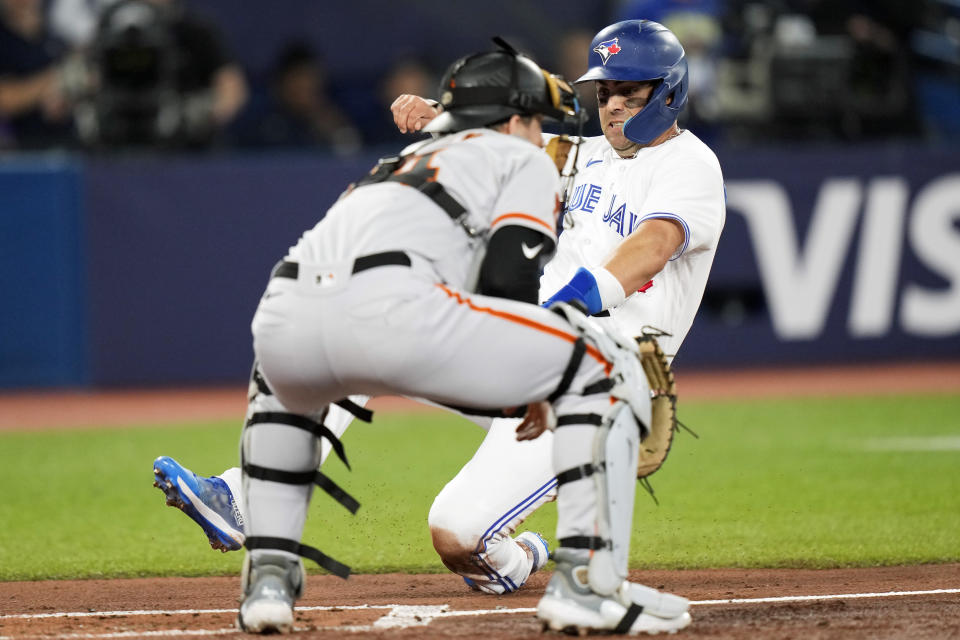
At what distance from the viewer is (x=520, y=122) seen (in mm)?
4414

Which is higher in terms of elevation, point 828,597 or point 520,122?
point 520,122

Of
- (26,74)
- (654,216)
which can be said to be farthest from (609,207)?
(26,74)

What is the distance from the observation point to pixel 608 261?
4906 millimetres

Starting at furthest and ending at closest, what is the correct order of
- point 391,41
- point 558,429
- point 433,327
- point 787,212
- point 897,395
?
Answer: point 391,41
point 787,212
point 897,395
point 558,429
point 433,327

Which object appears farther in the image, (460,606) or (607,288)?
(460,606)

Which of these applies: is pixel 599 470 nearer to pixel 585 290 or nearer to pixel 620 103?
pixel 585 290

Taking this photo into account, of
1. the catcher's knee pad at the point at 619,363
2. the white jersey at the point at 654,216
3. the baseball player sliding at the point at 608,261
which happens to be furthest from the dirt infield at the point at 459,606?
the white jersey at the point at 654,216

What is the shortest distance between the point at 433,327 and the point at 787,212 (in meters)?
8.80

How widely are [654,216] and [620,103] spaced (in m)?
0.57

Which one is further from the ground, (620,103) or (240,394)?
(620,103)

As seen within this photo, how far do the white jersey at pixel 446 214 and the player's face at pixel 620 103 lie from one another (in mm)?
1263

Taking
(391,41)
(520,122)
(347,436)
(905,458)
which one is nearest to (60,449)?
(347,436)

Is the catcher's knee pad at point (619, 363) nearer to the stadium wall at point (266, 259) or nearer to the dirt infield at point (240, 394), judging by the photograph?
the dirt infield at point (240, 394)

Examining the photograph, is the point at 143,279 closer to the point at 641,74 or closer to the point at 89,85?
the point at 89,85
